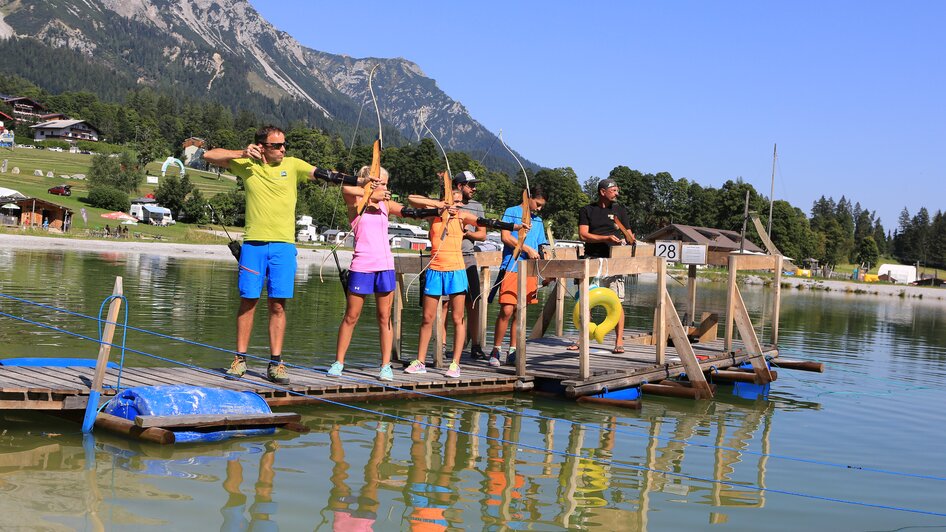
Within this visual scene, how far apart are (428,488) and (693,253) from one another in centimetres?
815

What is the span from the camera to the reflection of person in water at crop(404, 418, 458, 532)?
5.95 m

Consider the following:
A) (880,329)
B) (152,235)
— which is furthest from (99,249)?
(880,329)

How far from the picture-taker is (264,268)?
891 centimetres

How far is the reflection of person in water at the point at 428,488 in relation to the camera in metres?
5.95

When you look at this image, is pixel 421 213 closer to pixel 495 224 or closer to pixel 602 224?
pixel 495 224

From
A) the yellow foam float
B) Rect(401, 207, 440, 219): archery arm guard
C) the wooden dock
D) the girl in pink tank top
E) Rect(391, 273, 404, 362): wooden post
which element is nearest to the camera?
the wooden dock

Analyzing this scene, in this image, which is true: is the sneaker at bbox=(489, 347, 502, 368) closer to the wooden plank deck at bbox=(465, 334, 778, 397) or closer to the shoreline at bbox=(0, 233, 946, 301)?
the wooden plank deck at bbox=(465, 334, 778, 397)

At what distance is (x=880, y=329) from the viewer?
33.9m

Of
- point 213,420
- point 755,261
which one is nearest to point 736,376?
point 755,261

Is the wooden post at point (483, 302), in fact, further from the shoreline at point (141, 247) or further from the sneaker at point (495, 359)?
the shoreline at point (141, 247)

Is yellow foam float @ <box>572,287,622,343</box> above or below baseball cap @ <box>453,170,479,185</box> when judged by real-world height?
below

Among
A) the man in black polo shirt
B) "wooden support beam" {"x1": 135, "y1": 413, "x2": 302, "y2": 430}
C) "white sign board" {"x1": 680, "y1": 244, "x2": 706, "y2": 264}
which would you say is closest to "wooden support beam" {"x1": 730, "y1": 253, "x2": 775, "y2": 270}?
"white sign board" {"x1": 680, "y1": 244, "x2": 706, "y2": 264}

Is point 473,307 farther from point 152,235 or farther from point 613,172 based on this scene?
point 613,172

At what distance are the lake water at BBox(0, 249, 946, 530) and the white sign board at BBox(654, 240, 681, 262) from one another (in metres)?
2.12
